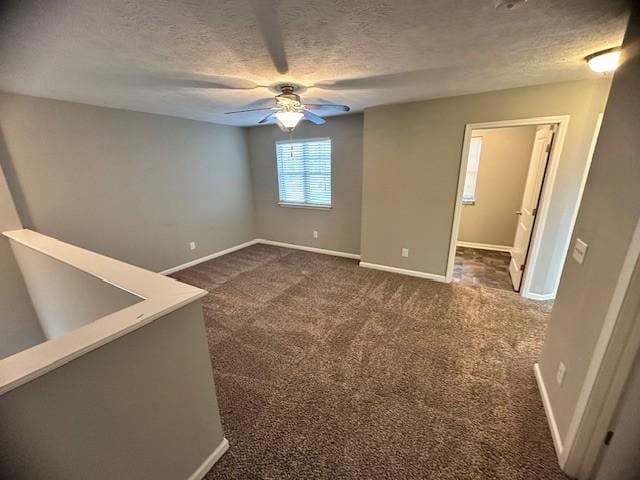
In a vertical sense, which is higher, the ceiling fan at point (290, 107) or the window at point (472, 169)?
the ceiling fan at point (290, 107)

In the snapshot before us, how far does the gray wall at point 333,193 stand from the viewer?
4.12 meters

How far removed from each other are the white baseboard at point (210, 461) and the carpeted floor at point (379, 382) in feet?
0.12

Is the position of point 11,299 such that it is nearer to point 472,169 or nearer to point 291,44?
point 291,44

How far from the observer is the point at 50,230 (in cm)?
284

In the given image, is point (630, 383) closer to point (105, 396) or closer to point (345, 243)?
point (105, 396)

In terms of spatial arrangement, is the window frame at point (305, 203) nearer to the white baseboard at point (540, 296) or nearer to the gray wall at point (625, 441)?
the white baseboard at point (540, 296)

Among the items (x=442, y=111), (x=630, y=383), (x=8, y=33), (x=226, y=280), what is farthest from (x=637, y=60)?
(x=226, y=280)

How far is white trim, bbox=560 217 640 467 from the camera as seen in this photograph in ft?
3.57

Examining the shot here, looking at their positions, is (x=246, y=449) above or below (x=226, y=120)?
below

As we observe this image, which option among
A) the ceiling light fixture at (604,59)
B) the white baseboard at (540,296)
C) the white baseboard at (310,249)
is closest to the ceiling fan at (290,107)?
the ceiling light fixture at (604,59)

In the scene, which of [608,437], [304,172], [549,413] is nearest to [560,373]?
[549,413]

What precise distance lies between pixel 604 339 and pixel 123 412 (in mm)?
2113

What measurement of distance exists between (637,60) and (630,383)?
1474 millimetres

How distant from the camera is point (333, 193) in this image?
444 cm
